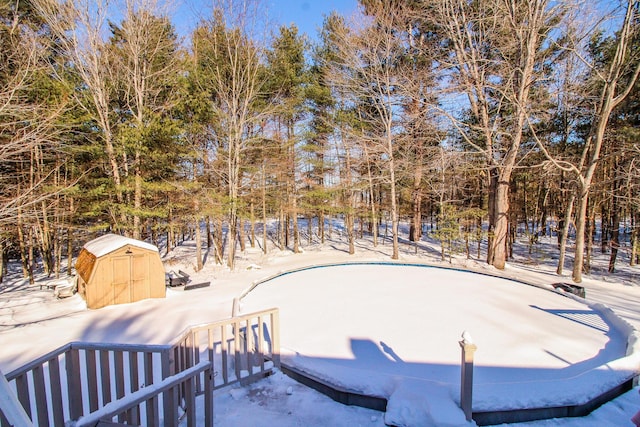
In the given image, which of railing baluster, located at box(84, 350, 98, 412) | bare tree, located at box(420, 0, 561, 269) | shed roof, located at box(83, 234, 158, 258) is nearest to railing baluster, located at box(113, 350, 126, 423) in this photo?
railing baluster, located at box(84, 350, 98, 412)

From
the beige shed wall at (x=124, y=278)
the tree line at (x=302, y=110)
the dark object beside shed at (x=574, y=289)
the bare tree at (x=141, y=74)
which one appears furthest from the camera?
the bare tree at (x=141, y=74)

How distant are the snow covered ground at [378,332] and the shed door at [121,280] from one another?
1.18 feet

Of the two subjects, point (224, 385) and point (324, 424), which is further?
point (224, 385)

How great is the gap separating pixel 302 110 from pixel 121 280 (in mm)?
10841

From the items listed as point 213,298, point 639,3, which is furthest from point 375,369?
point 639,3

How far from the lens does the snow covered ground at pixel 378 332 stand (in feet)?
9.30

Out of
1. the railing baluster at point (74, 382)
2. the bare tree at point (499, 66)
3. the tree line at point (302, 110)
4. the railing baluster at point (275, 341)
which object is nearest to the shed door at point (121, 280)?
the tree line at point (302, 110)

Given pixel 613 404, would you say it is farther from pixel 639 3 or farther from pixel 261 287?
pixel 639 3

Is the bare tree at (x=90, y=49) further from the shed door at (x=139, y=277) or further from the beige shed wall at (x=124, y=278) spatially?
the shed door at (x=139, y=277)

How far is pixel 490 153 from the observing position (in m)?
9.97

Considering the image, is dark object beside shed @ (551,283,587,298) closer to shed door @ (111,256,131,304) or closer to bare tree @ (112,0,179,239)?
shed door @ (111,256,131,304)

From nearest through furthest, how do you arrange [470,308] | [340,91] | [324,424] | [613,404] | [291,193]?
[324,424] < [613,404] < [470,308] < [340,91] < [291,193]

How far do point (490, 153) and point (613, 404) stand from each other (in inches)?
337

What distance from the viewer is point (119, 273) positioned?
7246mm
